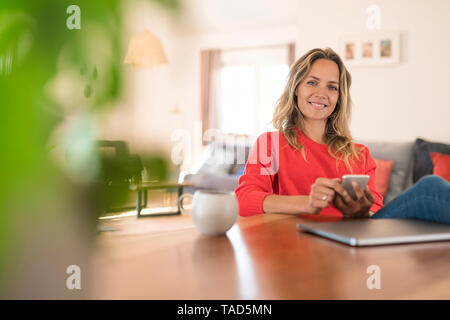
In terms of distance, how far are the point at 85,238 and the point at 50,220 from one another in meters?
0.03

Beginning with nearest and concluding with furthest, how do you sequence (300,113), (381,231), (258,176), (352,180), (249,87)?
(381,231) → (352,180) → (258,176) → (300,113) → (249,87)

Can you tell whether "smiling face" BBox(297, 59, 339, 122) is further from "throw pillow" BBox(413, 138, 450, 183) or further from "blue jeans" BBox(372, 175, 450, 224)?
"throw pillow" BBox(413, 138, 450, 183)

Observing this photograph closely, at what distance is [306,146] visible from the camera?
1.56 m

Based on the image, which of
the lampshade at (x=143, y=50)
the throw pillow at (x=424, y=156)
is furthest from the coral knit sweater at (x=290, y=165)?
the throw pillow at (x=424, y=156)

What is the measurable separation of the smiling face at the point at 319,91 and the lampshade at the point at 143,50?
1.39m

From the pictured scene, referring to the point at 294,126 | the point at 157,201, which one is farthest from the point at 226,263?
the point at 294,126

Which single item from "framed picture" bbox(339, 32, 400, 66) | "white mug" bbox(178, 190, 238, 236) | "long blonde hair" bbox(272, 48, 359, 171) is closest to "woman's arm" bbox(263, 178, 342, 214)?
"white mug" bbox(178, 190, 238, 236)

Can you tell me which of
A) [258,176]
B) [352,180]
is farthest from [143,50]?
[258,176]

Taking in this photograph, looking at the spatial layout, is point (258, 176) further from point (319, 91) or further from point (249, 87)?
point (249, 87)

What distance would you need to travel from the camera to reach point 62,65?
0.23 m

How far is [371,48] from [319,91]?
2293 mm

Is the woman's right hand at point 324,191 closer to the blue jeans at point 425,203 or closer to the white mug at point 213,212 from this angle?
the blue jeans at point 425,203

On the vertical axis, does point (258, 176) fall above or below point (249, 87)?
below
